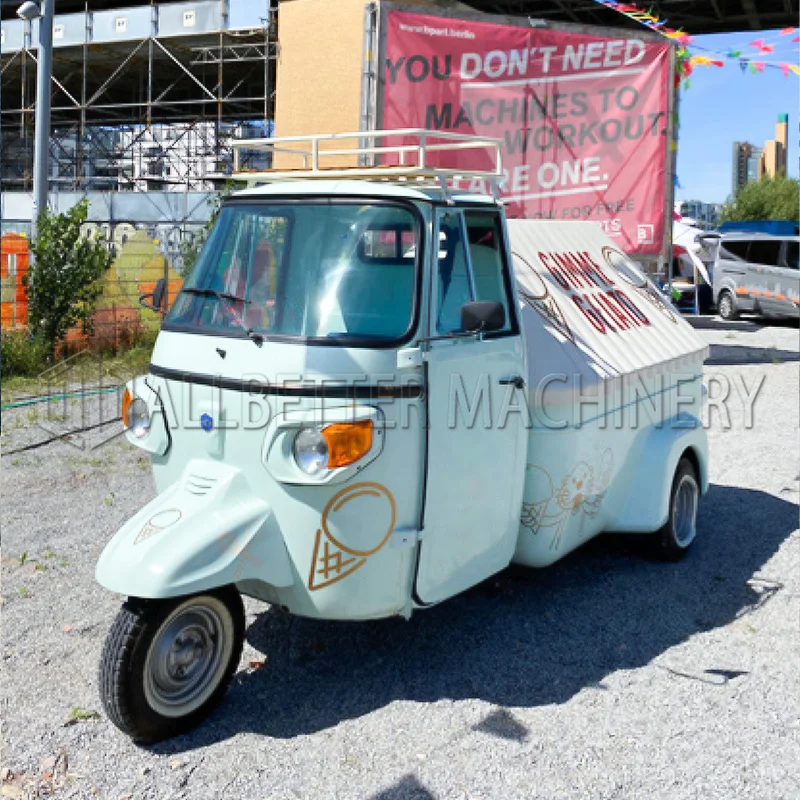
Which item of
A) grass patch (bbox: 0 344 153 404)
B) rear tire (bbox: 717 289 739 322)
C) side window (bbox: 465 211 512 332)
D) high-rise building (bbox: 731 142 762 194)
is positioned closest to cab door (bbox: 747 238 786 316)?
rear tire (bbox: 717 289 739 322)

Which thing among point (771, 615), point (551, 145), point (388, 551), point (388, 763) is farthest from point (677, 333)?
point (551, 145)

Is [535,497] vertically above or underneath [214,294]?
underneath

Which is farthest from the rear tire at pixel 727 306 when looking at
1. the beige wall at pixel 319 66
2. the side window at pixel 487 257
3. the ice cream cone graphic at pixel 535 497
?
the side window at pixel 487 257

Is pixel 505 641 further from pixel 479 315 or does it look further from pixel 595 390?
pixel 479 315

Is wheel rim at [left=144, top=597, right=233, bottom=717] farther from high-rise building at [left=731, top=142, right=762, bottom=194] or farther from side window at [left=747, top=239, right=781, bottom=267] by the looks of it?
high-rise building at [left=731, top=142, right=762, bottom=194]

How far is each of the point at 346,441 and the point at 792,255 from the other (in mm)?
20288

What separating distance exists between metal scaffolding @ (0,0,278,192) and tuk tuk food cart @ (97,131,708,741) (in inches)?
849

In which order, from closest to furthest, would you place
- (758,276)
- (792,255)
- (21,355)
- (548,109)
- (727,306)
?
(21,355)
(548,109)
(792,255)
(758,276)
(727,306)

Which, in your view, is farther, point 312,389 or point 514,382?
point 514,382

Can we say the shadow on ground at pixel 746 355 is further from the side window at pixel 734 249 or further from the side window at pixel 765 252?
the side window at pixel 734 249

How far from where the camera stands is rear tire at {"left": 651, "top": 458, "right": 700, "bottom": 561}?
595 cm

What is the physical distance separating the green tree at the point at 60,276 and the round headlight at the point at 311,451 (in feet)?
29.6

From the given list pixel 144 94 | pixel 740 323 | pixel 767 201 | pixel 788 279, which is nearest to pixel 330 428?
pixel 788 279

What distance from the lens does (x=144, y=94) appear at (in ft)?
108
